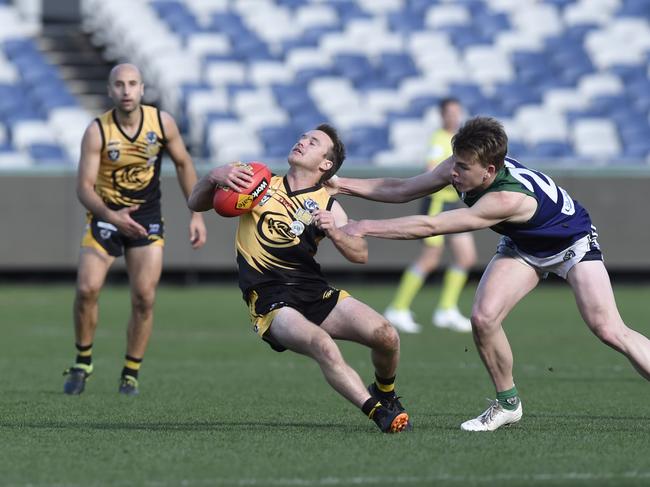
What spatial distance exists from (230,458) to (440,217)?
1776mm

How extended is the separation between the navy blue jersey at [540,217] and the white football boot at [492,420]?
3.19 feet

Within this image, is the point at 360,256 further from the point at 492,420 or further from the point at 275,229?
the point at 492,420

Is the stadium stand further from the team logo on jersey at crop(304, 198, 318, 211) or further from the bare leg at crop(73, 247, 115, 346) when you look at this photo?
the team logo on jersey at crop(304, 198, 318, 211)

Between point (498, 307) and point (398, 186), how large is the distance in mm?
989

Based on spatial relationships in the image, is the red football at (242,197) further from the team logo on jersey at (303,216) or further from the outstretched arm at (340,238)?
the outstretched arm at (340,238)

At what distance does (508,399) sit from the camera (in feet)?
26.0

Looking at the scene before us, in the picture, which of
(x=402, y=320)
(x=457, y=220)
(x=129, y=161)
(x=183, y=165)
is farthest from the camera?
(x=402, y=320)

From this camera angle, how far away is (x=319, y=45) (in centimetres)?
2505

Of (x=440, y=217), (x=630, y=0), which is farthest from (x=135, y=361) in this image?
(x=630, y=0)

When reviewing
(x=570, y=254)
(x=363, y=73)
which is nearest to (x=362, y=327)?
(x=570, y=254)

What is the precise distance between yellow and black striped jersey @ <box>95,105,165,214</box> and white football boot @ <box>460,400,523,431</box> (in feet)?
11.7

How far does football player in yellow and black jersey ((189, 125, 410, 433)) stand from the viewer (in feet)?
24.8

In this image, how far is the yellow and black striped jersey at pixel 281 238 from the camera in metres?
7.72

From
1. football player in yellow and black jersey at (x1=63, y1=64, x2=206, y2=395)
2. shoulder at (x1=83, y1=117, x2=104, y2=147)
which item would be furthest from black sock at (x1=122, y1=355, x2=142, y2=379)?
shoulder at (x1=83, y1=117, x2=104, y2=147)
